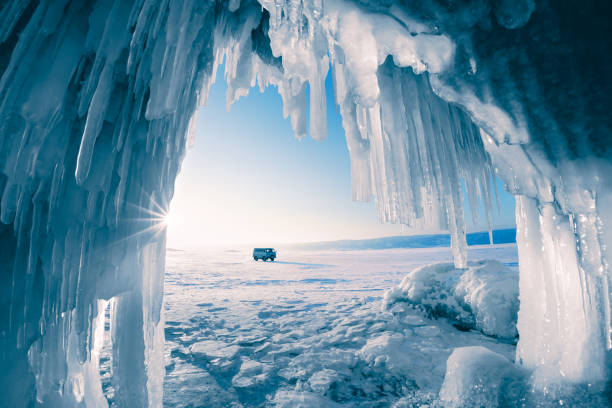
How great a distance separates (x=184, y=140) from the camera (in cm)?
244

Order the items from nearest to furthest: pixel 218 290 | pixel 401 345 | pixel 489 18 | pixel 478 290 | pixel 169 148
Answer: pixel 489 18
pixel 169 148
pixel 401 345
pixel 478 290
pixel 218 290

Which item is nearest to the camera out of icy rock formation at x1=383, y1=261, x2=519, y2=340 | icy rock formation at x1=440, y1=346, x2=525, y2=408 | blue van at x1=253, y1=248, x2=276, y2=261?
Result: icy rock formation at x1=440, y1=346, x2=525, y2=408

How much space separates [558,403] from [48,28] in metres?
3.77

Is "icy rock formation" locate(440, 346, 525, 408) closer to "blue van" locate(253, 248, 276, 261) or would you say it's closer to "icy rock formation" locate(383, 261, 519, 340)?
"icy rock formation" locate(383, 261, 519, 340)

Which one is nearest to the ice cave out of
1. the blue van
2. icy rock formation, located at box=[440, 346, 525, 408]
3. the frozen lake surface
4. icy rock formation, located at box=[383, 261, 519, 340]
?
icy rock formation, located at box=[440, 346, 525, 408]

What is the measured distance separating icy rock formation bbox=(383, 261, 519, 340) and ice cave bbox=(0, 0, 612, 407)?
2384 mm

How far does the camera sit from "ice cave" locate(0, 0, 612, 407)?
1.24 metres

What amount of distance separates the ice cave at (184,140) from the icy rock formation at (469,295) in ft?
7.82

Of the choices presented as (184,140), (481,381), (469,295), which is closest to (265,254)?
(469,295)

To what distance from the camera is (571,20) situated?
1182 millimetres

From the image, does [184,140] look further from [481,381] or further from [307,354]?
[481,381]

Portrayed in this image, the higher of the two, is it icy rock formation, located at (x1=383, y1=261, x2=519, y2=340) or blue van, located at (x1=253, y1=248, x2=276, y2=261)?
icy rock formation, located at (x1=383, y1=261, x2=519, y2=340)

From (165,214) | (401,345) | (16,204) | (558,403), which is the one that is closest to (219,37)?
(165,214)

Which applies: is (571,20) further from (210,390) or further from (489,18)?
(210,390)
